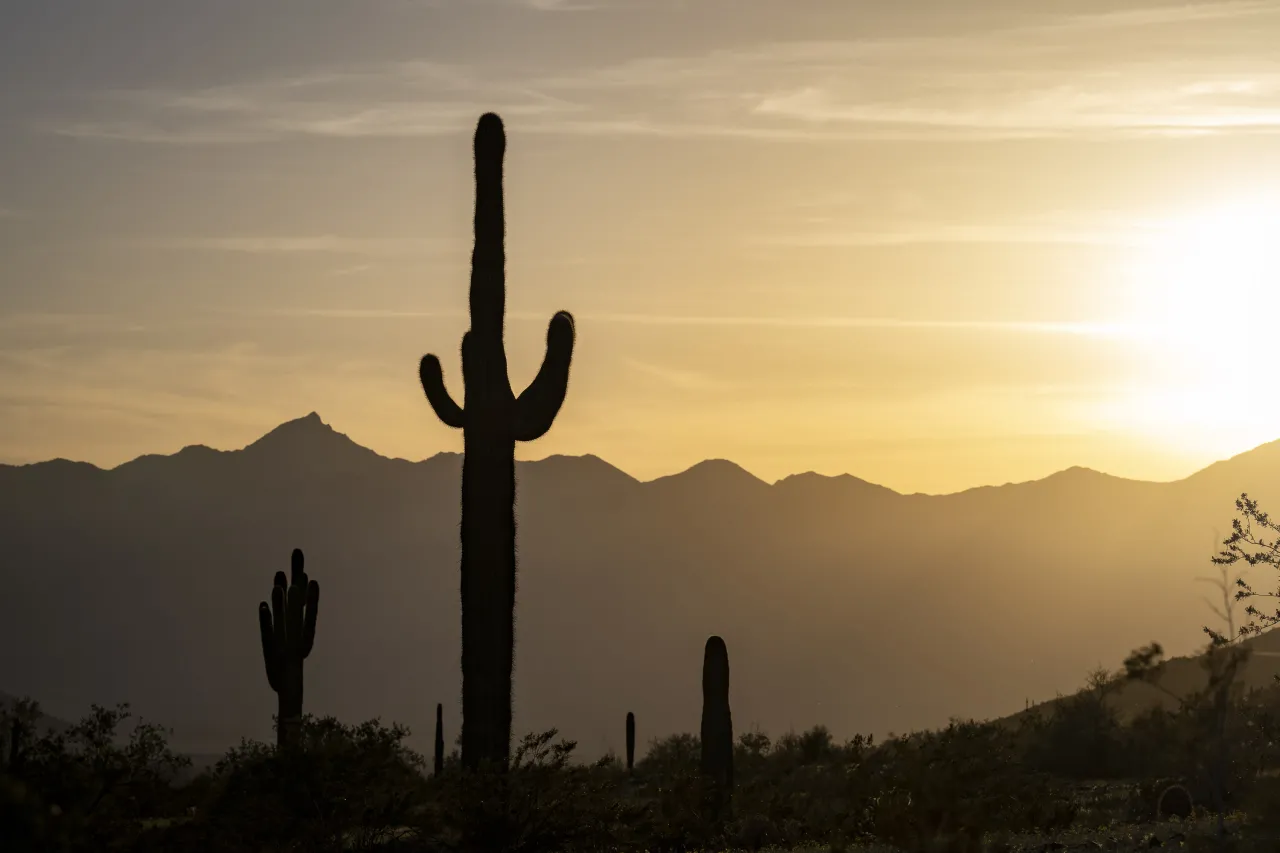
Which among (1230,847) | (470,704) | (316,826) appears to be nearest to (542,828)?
(316,826)

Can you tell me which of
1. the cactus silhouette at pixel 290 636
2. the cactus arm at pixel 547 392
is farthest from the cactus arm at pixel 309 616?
the cactus arm at pixel 547 392

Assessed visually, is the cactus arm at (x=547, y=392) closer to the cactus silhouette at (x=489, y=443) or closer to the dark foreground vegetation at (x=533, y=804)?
the cactus silhouette at (x=489, y=443)

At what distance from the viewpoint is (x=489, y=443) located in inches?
822

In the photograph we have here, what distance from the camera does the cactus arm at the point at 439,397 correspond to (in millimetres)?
21531

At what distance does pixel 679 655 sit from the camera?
19962 cm

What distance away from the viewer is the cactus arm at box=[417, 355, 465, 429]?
70.6ft

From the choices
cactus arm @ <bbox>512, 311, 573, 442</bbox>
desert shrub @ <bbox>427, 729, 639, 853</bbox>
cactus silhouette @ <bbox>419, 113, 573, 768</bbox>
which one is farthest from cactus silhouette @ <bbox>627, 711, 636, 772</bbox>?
desert shrub @ <bbox>427, 729, 639, 853</bbox>

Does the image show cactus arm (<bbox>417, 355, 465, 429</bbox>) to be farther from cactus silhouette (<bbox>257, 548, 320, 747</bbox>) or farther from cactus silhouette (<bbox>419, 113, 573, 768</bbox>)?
cactus silhouette (<bbox>257, 548, 320, 747</bbox>)

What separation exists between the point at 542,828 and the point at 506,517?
5362 millimetres

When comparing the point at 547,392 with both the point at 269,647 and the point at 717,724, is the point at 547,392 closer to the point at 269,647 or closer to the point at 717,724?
the point at 717,724

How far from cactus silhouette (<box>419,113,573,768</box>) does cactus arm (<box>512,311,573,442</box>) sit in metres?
0.01

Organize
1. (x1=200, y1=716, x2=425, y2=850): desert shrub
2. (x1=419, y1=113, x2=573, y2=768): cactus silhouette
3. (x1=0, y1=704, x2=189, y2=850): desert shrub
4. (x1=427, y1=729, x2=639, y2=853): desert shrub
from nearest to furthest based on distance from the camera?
(x1=0, y1=704, x2=189, y2=850): desert shrub < (x1=200, y1=716, x2=425, y2=850): desert shrub < (x1=427, y1=729, x2=639, y2=853): desert shrub < (x1=419, y1=113, x2=573, y2=768): cactus silhouette

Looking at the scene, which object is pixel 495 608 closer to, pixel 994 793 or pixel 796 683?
pixel 994 793

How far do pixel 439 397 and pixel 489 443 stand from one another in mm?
1235
